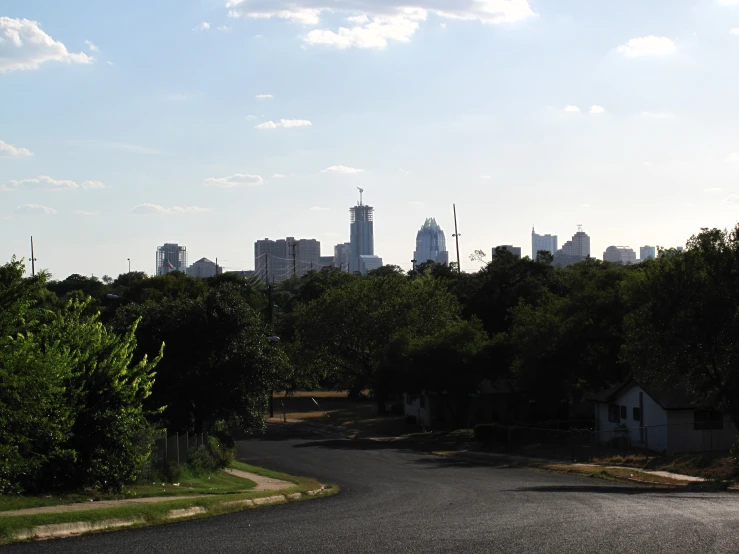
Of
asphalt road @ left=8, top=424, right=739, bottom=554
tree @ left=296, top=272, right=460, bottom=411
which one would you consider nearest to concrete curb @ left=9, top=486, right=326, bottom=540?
asphalt road @ left=8, top=424, right=739, bottom=554

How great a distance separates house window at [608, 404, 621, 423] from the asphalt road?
21.3m

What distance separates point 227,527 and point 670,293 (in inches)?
934

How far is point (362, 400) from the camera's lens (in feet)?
304

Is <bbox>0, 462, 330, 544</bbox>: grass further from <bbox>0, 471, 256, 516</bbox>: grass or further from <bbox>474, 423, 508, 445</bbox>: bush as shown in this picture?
<bbox>474, 423, 508, 445</bbox>: bush

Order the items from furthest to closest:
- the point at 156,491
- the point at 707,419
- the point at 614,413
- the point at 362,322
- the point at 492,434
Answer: the point at 362,322 < the point at 492,434 < the point at 614,413 < the point at 707,419 < the point at 156,491

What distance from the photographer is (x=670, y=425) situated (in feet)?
152

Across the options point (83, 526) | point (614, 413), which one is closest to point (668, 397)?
point (614, 413)

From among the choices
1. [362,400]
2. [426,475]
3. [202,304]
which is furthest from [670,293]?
[362,400]

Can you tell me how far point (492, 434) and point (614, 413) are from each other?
24.5ft

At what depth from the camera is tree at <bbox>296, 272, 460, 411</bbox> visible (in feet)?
234

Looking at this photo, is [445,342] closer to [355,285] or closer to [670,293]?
[355,285]

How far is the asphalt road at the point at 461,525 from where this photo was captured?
14.9 metres

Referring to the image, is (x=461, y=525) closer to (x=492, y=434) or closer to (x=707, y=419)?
(x=707, y=419)

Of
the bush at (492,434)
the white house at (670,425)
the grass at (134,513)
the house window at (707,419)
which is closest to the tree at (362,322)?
the bush at (492,434)
